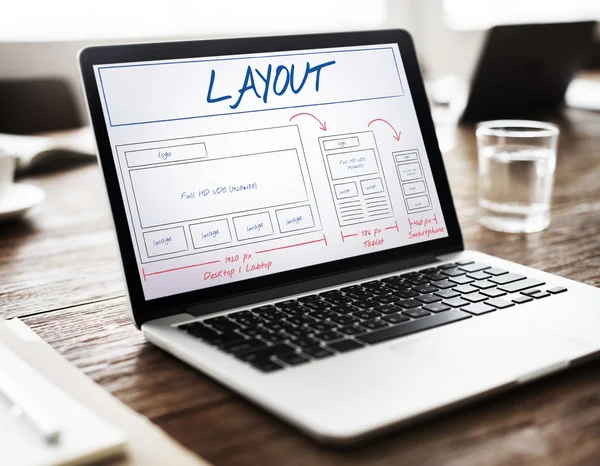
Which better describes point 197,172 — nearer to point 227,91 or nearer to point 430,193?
point 227,91

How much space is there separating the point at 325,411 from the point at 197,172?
0.96 feet

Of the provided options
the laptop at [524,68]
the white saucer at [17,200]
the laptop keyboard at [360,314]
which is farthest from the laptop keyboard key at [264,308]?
the laptop at [524,68]

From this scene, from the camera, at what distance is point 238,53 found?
698mm

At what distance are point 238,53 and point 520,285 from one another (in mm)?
349

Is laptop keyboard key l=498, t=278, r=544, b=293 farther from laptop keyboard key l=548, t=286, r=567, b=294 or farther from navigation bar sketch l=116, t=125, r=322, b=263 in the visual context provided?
navigation bar sketch l=116, t=125, r=322, b=263

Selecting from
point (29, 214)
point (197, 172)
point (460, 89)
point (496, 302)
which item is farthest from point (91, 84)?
point (460, 89)

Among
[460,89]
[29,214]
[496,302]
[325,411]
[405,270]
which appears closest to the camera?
[325,411]

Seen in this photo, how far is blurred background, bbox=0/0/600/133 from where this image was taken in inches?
88.7

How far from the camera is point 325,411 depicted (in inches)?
16.8

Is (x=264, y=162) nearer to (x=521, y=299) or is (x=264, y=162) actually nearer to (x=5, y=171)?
(x=521, y=299)

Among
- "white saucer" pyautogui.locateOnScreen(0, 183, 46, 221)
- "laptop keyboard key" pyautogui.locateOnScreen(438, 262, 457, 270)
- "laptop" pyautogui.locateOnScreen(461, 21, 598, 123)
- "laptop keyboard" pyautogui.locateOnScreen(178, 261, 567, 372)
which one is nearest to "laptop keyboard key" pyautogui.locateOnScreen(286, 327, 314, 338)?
"laptop keyboard" pyautogui.locateOnScreen(178, 261, 567, 372)

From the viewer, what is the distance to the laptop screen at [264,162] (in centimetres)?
62

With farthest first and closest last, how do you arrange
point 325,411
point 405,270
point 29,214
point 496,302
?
point 29,214 → point 405,270 → point 496,302 → point 325,411

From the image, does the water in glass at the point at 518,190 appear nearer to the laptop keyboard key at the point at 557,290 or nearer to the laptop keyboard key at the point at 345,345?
the laptop keyboard key at the point at 557,290
